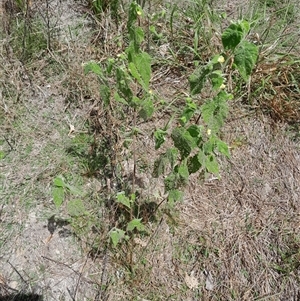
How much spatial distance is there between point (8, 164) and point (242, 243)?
130 centimetres

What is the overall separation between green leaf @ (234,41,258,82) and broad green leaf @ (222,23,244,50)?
0.09 ft

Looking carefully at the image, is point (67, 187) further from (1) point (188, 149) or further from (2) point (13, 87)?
(2) point (13, 87)

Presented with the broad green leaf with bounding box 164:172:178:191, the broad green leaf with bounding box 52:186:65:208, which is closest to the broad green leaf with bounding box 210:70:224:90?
the broad green leaf with bounding box 164:172:178:191

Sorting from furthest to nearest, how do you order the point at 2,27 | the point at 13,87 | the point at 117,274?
the point at 2,27
the point at 13,87
the point at 117,274

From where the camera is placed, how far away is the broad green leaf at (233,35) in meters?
1.35

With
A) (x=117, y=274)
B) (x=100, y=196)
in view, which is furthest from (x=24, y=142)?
(x=117, y=274)

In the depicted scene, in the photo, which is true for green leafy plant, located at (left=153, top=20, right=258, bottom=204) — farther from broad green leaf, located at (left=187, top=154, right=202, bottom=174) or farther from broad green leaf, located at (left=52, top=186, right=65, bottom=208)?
broad green leaf, located at (left=52, top=186, right=65, bottom=208)

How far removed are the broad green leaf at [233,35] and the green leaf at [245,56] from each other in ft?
0.09

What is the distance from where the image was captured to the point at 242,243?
2.08 meters

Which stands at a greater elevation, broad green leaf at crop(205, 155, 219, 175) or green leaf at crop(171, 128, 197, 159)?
green leaf at crop(171, 128, 197, 159)

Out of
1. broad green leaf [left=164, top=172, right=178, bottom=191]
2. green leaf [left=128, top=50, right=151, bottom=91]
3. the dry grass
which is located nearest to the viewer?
green leaf [left=128, top=50, right=151, bottom=91]

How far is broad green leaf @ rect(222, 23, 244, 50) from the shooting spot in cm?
135

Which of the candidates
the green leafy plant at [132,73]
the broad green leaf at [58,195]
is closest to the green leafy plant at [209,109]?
the green leafy plant at [132,73]

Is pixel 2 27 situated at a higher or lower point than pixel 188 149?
higher
